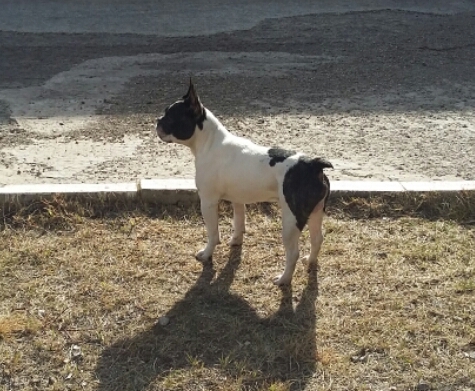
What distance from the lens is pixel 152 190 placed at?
5637 mm

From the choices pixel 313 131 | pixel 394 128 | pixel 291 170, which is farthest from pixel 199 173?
pixel 394 128

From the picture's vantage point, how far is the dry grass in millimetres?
3805

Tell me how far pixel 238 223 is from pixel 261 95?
3.75 meters

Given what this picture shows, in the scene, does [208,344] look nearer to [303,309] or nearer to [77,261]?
[303,309]

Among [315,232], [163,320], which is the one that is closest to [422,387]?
[315,232]

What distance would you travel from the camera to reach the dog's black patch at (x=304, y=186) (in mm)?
4223

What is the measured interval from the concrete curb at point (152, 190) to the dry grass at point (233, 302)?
0.09m

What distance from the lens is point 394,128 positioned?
24.4 feet

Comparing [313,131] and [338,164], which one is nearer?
[338,164]

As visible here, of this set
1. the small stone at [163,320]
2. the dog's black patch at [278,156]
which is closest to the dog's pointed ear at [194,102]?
the dog's black patch at [278,156]

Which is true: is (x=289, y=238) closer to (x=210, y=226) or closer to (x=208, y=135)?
(x=210, y=226)

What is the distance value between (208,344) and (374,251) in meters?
1.64

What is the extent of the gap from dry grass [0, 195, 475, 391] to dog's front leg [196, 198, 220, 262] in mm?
84

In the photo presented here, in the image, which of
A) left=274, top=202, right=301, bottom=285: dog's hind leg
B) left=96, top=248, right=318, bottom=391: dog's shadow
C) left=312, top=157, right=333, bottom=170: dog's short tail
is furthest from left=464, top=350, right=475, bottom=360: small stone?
left=312, top=157, right=333, bottom=170: dog's short tail
